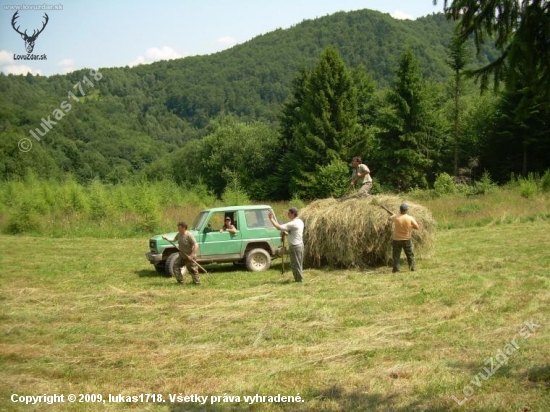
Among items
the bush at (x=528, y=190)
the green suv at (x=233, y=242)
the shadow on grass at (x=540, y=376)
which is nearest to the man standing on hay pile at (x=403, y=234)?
the green suv at (x=233, y=242)

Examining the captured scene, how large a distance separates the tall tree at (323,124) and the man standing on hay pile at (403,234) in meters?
32.4

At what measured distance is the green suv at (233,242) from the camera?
14227 mm

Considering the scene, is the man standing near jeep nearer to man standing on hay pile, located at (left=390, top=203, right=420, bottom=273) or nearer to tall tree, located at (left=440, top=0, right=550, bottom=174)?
man standing on hay pile, located at (left=390, top=203, right=420, bottom=273)

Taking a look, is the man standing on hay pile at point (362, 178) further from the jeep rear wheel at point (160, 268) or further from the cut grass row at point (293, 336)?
the jeep rear wheel at point (160, 268)

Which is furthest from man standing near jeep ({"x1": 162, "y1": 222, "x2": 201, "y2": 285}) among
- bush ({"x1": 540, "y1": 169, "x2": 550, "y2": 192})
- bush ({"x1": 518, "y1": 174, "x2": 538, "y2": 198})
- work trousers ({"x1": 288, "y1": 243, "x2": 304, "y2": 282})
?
bush ({"x1": 540, "y1": 169, "x2": 550, "y2": 192})

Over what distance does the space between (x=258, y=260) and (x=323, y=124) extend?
33.5 metres

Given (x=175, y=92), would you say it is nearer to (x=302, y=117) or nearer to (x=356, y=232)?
(x=302, y=117)

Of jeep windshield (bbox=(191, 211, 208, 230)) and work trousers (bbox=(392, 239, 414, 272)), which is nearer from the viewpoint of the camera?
work trousers (bbox=(392, 239, 414, 272))

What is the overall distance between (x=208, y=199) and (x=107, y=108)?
3220 inches

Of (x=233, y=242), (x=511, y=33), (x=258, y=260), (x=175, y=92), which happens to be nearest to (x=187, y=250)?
(x=233, y=242)

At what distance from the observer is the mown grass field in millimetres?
5621

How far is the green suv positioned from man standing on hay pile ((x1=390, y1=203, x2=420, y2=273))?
3.47 metres

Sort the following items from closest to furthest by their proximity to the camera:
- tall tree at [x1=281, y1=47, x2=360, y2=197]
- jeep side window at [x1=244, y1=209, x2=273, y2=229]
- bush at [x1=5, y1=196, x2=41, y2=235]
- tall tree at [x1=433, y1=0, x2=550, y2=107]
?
1. tall tree at [x1=433, y1=0, x2=550, y2=107]
2. jeep side window at [x1=244, y1=209, x2=273, y2=229]
3. bush at [x1=5, y1=196, x2=41, y2=235]
4. tall tree at [x1=281, y1=47, x2=360, y2=197]

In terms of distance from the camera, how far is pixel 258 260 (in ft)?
48.5
